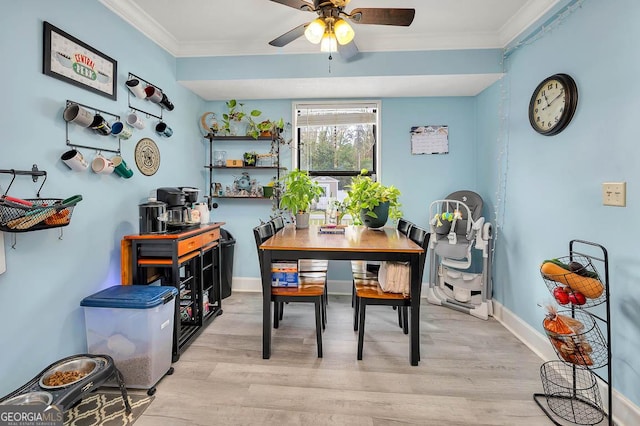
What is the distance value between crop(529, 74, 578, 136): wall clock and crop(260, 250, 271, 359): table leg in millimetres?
2139

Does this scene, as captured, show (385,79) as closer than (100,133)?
No

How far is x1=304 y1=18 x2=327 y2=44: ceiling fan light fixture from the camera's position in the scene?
182 cm

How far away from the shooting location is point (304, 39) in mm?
2854

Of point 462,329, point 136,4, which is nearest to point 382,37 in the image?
point 136,4

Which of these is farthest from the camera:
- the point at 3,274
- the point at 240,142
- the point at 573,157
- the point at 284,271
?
the point at 240,142

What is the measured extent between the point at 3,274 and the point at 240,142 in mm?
2493

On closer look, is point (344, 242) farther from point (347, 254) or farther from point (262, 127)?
point (262, 127)

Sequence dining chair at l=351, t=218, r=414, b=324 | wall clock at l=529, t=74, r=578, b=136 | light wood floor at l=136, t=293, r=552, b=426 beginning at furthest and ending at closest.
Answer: dining chair at l=351, t=218, r=414, b=324
wall clock at l=529, t=74, r=578, b=136
light wood floor at l=136, t=293, r=552, b=426

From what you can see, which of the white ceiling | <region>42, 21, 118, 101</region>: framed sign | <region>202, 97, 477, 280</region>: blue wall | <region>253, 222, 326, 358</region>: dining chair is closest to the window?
<region>202, 97, 477, 280</region>: blue wall

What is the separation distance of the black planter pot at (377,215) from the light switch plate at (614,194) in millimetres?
1370

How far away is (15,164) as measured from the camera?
155 centimetres

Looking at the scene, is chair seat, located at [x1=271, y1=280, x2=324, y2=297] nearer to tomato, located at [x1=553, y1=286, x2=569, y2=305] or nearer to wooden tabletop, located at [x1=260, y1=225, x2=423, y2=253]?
wooden tabletop, located at [x1=260, y1=225, x2=423, y2=253]

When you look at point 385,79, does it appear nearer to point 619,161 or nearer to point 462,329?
point 619,161

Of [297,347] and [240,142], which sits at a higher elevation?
[240,142]
